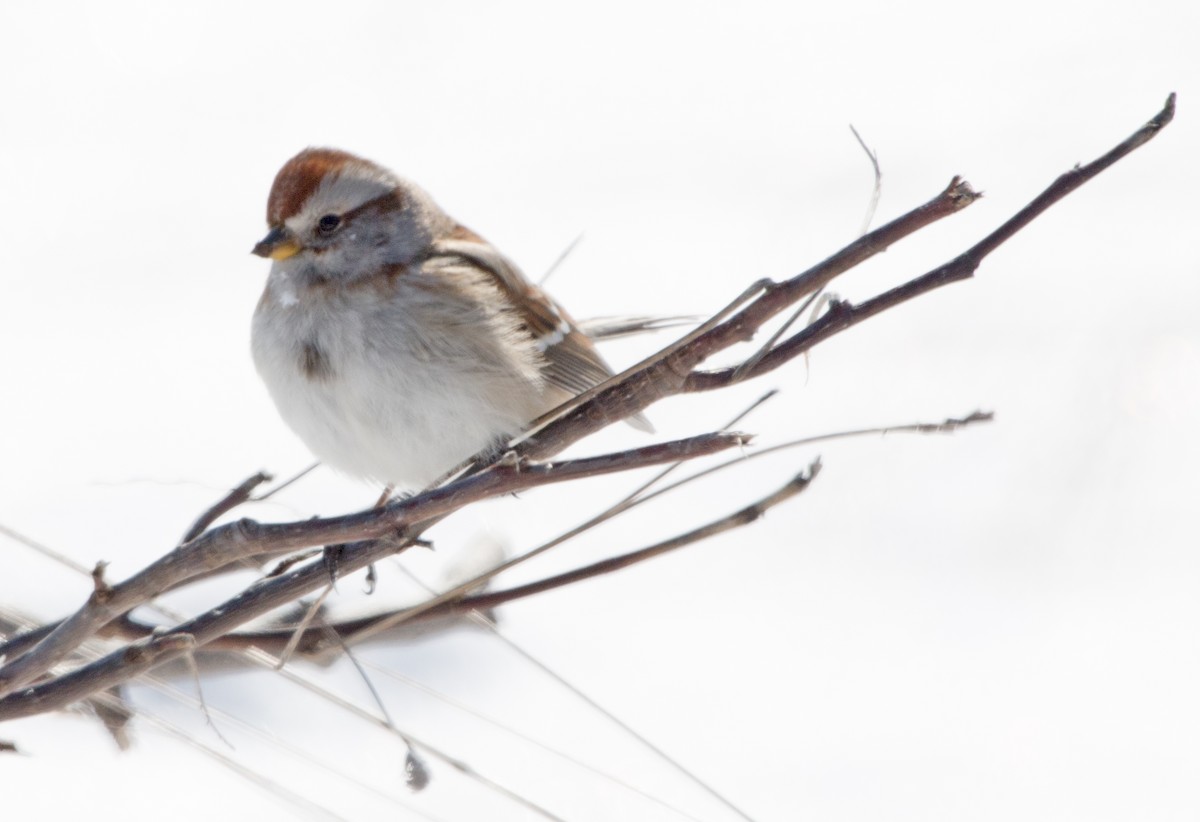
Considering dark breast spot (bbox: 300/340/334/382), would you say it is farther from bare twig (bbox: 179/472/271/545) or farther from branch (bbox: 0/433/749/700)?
branch (bbox: 0/433/749/700)

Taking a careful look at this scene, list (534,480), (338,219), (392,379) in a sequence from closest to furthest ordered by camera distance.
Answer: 1. (534,480)
2. (392,379)
3. (338,219)

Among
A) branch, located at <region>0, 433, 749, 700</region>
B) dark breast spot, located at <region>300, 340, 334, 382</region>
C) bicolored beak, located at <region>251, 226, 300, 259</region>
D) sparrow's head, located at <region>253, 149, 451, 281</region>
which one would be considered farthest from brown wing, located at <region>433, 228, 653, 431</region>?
branch, located at <region>0, 433, 749, 700</region>

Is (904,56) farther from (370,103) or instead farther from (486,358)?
(486,358)

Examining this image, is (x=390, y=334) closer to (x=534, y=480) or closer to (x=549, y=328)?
(x=549, y=328)

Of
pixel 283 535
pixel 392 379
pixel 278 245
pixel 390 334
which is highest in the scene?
pixel 278 245

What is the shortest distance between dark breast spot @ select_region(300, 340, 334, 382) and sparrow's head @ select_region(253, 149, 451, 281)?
0.22m

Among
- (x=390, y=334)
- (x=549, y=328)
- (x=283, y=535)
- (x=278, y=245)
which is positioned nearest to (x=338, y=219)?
(x=278, y=245)

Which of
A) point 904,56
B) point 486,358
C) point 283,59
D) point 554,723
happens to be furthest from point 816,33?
point 554,723

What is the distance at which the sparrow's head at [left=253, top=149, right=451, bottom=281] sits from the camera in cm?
276

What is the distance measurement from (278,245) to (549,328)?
1.98ft

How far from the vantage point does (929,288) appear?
1211mm

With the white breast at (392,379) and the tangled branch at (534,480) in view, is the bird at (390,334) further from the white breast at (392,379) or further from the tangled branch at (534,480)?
the tangled branch at (534,480)

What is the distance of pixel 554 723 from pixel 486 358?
0.73 m

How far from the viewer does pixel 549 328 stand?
9.68ft
